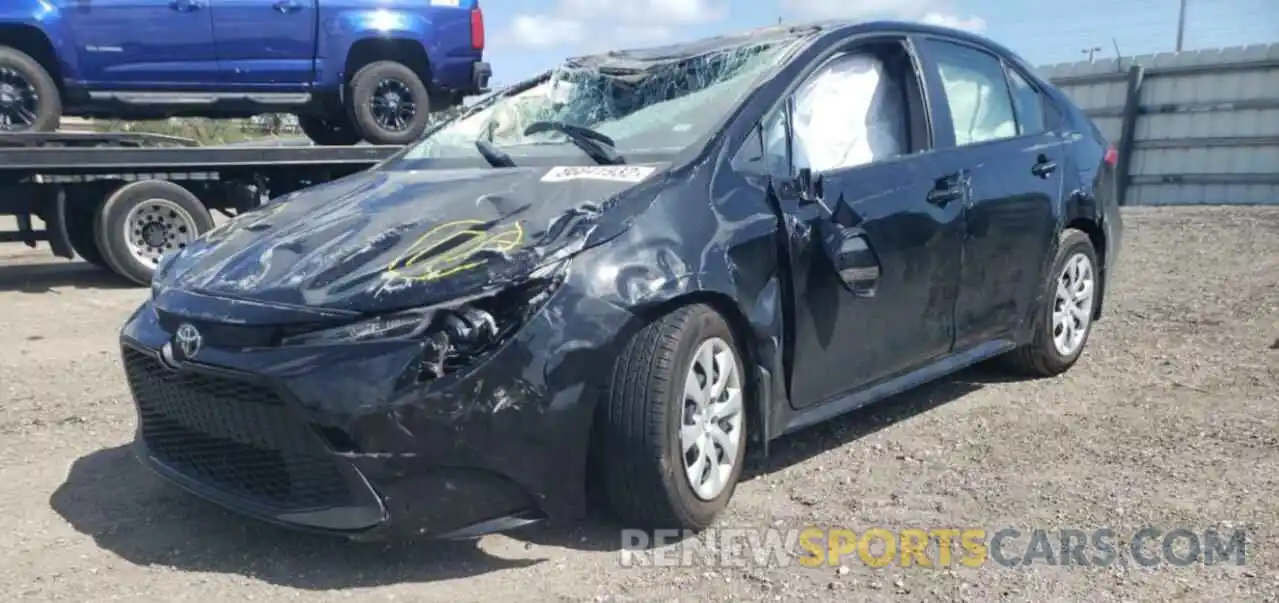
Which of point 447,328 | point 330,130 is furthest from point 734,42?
point 330,130

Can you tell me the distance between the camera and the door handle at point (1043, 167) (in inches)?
193

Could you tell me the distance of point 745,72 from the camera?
4.00 m

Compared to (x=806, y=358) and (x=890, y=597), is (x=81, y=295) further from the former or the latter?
(x=890, y=597)

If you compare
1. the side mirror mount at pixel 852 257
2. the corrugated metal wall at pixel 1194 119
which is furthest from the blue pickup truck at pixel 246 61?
the corrugated metal wall at pixel 1194 119

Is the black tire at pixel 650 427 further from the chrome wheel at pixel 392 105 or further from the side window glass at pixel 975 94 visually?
the chrome wheel at pixel 392 105

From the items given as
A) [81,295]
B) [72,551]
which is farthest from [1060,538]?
[81,295]

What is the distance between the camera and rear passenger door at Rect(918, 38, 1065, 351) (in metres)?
4.47

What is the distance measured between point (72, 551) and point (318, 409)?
41.1 inches

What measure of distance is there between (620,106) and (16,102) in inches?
229

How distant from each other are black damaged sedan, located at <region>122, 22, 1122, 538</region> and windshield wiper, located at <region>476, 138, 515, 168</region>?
0.06 m

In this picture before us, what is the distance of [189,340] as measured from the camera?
319 centimetres

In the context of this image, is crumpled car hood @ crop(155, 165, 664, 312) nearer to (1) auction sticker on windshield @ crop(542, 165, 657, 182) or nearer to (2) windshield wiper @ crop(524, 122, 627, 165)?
(1) auction sticker on windshield @ crop(542, 165, 657, 182)

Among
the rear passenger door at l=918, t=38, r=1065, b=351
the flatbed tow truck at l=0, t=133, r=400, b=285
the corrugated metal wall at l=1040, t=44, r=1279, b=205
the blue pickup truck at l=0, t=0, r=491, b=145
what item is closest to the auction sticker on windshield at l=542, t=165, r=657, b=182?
the rear passenger door at l=918, t=38, r=1065, b=351

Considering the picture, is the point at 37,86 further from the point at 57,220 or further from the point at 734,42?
the point at 734,42
